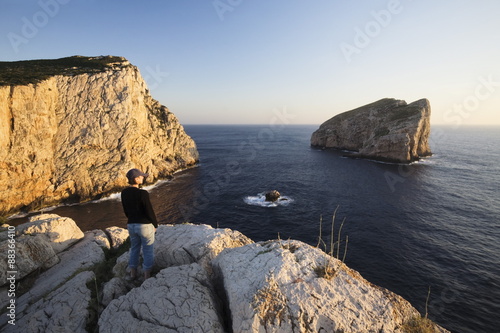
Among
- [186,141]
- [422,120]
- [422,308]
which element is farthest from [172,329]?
[422,120]

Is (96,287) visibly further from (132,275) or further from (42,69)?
(42,69)

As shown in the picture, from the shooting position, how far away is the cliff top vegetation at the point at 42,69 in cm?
3653

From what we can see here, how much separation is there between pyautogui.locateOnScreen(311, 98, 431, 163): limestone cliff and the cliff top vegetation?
7936cm

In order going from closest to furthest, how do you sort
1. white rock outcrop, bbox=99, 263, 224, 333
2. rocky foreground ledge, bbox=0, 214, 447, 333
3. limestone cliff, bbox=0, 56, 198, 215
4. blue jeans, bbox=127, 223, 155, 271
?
rocky foreground ledge, bbox=0, 214, 447, 333, white rock outcrop, bbox=99, 263, 224, 333, blue jeans, bbox=127, 223, 155, 271, limestone cliff, bbox=0, 56, 198, 215

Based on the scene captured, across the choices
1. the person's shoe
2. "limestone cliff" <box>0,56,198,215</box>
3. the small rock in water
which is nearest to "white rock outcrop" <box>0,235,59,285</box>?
the person's shoe

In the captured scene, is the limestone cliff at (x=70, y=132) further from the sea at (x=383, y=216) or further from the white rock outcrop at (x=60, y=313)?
the white rock outcrop at (x=60, y=313)

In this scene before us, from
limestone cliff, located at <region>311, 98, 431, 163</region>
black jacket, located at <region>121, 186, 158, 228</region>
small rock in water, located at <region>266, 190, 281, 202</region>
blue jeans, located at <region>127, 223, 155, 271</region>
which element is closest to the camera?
black jacket, located at <region>121, 186, 158, 228</region>

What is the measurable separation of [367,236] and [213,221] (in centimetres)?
2055

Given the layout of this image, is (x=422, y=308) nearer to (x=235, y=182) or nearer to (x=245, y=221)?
(x=245, y=221)

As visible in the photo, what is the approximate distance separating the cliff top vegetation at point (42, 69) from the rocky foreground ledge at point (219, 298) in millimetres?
44551

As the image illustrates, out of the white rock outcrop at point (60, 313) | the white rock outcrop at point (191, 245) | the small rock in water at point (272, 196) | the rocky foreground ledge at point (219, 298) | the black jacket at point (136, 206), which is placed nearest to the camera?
the rocky foreground ledge at point (219, 298)

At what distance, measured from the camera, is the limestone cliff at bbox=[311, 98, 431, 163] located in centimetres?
6975

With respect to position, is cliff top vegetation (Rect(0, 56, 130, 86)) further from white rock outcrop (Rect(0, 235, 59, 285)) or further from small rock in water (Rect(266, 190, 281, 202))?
small rock in water (Rect(266, 190, 281, 202))

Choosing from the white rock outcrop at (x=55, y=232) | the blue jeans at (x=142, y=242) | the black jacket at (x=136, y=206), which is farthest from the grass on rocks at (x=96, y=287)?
the white rock outcrop at (x=55, y=232)
